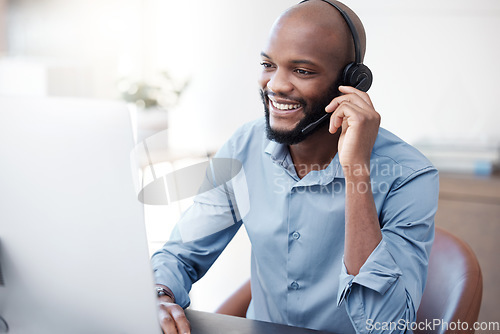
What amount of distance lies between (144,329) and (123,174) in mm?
209

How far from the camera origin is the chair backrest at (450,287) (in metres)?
1.04

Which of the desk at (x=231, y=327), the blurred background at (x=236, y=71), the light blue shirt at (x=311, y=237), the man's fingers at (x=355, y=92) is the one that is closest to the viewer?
the desk at (x=231, y=327)

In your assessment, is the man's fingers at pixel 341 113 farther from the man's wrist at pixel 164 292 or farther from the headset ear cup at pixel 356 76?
the man's wrist at pixel 164 292

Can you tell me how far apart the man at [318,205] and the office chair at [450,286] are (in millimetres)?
99

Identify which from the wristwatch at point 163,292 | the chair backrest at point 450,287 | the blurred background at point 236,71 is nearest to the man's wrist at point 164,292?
the wristwatch at point 163,292

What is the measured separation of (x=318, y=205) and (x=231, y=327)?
1.22ft

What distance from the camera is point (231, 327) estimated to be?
88 centimetres

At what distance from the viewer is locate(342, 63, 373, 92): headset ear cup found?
3.77ft

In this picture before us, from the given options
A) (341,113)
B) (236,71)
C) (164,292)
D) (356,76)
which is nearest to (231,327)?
(164,292)

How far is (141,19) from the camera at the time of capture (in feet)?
11.7

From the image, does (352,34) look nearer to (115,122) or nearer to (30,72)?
(115,122)

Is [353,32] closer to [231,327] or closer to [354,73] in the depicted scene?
[354,73]

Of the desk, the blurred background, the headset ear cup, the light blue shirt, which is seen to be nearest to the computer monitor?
the desk

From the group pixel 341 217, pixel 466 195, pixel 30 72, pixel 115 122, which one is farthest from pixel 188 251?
pixel 30 72
